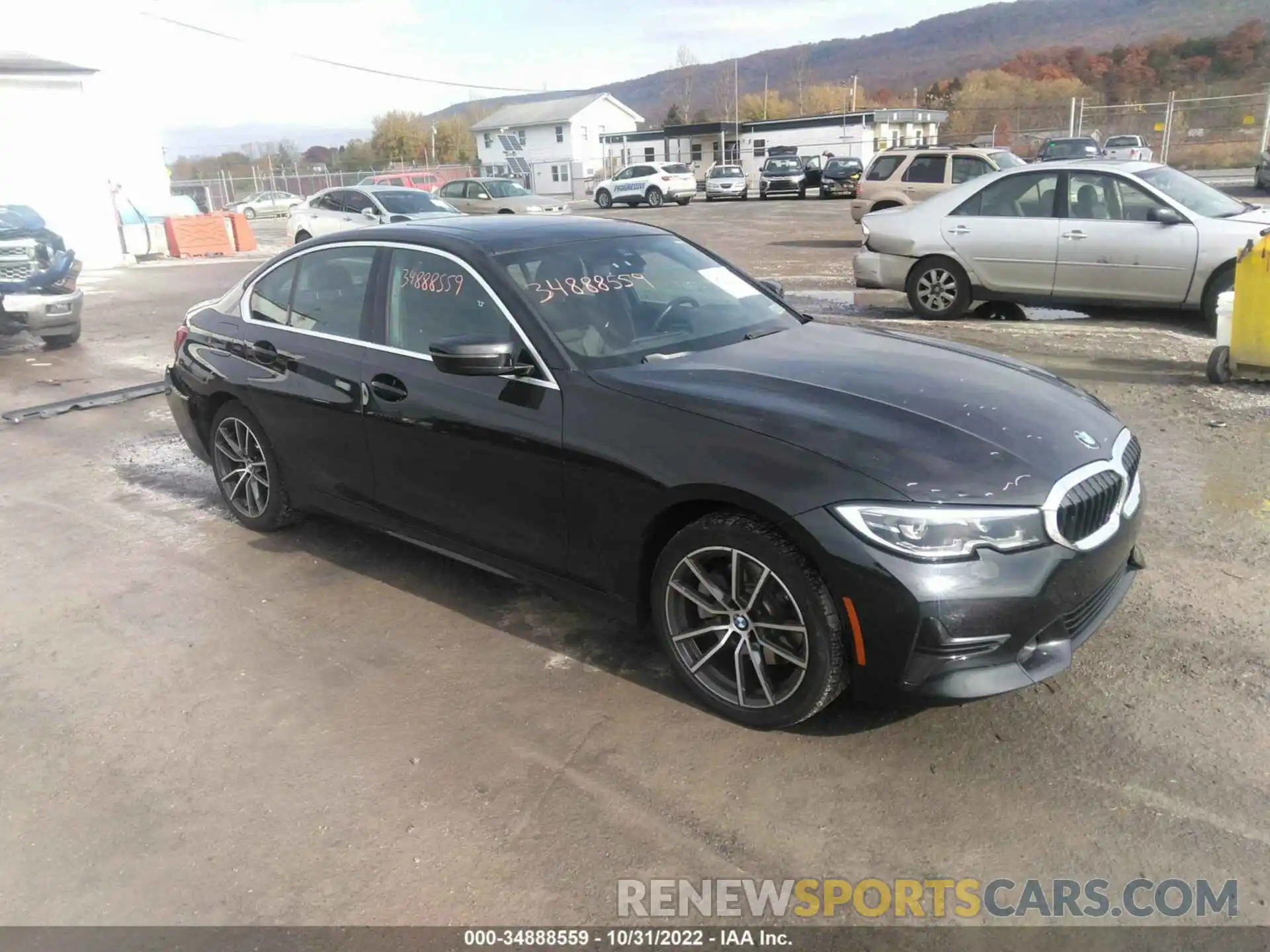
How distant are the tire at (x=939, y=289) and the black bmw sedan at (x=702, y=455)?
6243mm

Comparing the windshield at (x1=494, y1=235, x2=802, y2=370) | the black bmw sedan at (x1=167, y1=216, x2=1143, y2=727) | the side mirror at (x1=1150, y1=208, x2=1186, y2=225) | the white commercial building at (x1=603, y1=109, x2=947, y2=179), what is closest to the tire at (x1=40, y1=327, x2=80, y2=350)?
the black bmw sedan at (x1=167, y1=216, x2=1143, y2=727)

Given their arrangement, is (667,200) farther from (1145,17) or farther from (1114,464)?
(1145,17)

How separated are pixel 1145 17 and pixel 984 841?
663ft

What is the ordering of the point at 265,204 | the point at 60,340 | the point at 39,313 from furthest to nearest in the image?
the point at 265,204
the point at 60,340
the point at 39,313

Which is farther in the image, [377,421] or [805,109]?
[805,109]

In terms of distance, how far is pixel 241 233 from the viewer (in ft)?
84.0

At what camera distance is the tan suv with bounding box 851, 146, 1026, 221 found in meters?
17.3

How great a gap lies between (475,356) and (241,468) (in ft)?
8.01

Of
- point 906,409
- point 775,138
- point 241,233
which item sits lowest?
point 241,233

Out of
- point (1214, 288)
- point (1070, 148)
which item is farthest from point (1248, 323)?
point (1070, 148)

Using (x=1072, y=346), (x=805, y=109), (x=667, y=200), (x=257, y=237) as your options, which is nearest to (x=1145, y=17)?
(x=805, y=109)

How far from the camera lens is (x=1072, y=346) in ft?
29.1

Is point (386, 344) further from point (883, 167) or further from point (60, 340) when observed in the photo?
point (883, 167)

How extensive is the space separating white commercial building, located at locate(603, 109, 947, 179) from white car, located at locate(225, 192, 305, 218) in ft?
63.3
